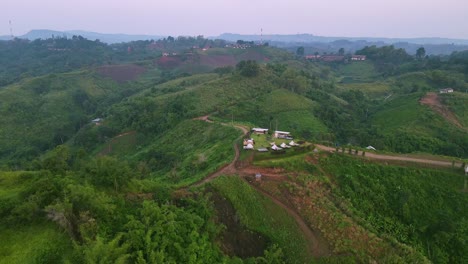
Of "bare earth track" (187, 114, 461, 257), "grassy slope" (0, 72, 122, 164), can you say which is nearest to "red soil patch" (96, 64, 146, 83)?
"grassy slope" (0, 72, 122, 164)

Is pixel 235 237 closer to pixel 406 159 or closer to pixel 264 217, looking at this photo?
pixel 264 217

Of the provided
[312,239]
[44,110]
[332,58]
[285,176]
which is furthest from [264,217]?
[332,58]

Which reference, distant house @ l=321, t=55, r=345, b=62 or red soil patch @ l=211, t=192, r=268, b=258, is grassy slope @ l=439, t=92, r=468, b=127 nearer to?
red soil patch @ l=211, t=192, r=268, b=258

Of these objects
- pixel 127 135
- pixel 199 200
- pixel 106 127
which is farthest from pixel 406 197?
pixel 106 127

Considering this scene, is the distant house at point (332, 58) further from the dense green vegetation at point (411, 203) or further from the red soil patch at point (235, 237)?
the red soil patch at point (235, 237)

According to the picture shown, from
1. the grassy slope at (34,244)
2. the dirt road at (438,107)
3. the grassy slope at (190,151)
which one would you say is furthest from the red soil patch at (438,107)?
the grassy slope at (34,244)

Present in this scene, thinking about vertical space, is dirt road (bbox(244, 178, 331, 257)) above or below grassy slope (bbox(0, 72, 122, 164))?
above
